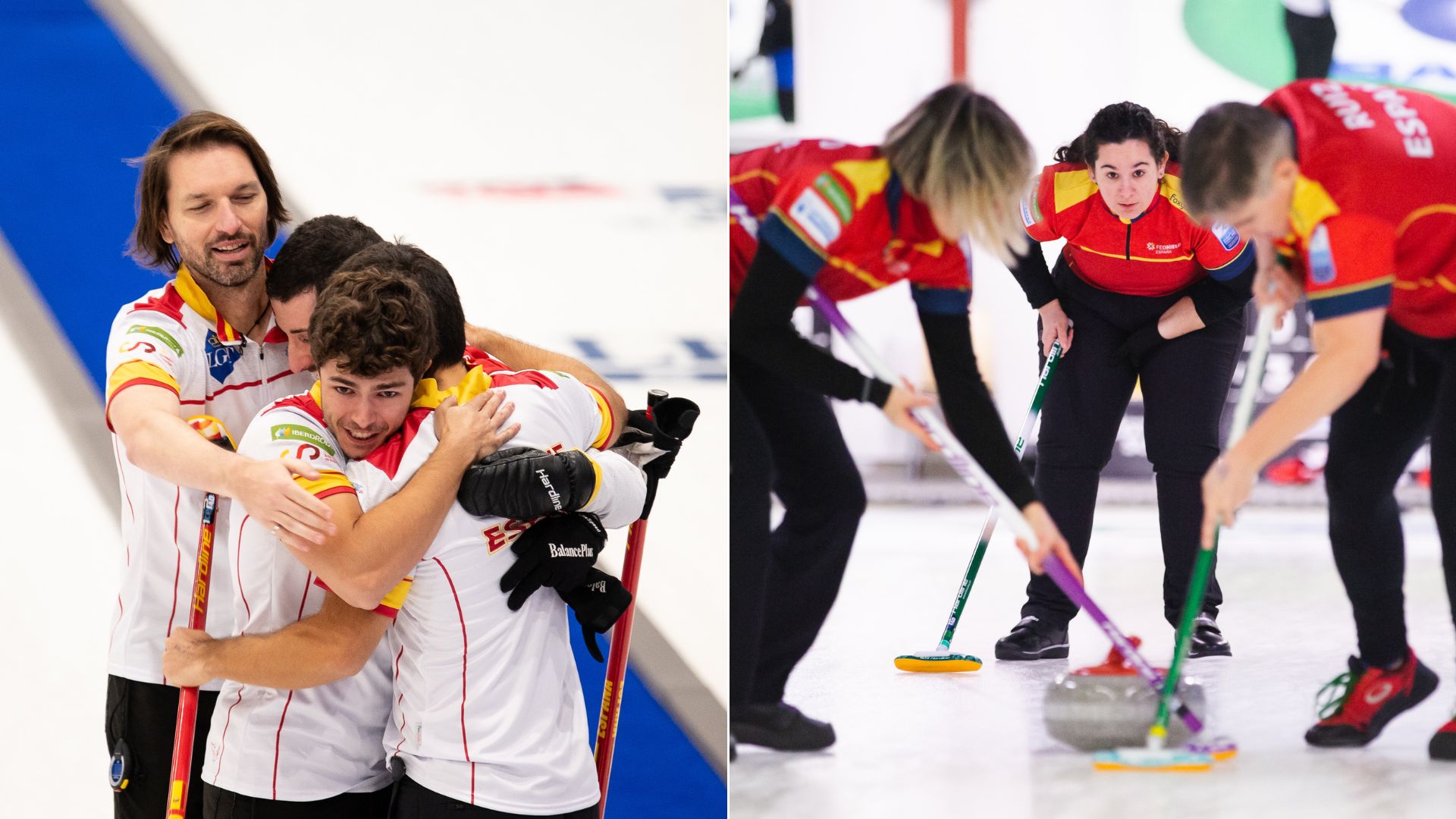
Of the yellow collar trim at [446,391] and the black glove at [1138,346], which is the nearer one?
the yellow collar trim at [446,391]

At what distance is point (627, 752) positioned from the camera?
296 cm

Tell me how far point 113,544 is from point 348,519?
224 centimetres

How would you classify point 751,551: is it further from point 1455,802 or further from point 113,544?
Result: point 113,544

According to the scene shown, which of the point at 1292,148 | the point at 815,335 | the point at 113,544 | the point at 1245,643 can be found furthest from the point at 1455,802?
the point at 113,544

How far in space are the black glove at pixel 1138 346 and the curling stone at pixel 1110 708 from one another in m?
0.48

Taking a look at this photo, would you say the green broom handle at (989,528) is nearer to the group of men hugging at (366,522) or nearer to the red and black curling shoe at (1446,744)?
the group of men hugging at (366,522)

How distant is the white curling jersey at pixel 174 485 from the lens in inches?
75.8

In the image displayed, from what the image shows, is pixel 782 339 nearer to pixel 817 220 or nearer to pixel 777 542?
pixel 817 220

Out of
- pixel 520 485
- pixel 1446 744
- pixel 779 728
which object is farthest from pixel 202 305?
pixel 1446 744

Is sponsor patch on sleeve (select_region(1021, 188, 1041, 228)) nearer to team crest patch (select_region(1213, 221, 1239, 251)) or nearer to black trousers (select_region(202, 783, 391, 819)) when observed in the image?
team crest patch (select_region(1213, 221, 1239, 251))

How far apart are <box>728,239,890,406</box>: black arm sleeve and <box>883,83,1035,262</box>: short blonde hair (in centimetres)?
26

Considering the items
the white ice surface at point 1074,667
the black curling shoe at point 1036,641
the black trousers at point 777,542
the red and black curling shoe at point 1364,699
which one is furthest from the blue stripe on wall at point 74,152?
the red and black curling shoe at point 1364,699

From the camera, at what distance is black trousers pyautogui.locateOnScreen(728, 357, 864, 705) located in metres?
2.13

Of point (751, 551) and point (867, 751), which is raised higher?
point (751, 551)
